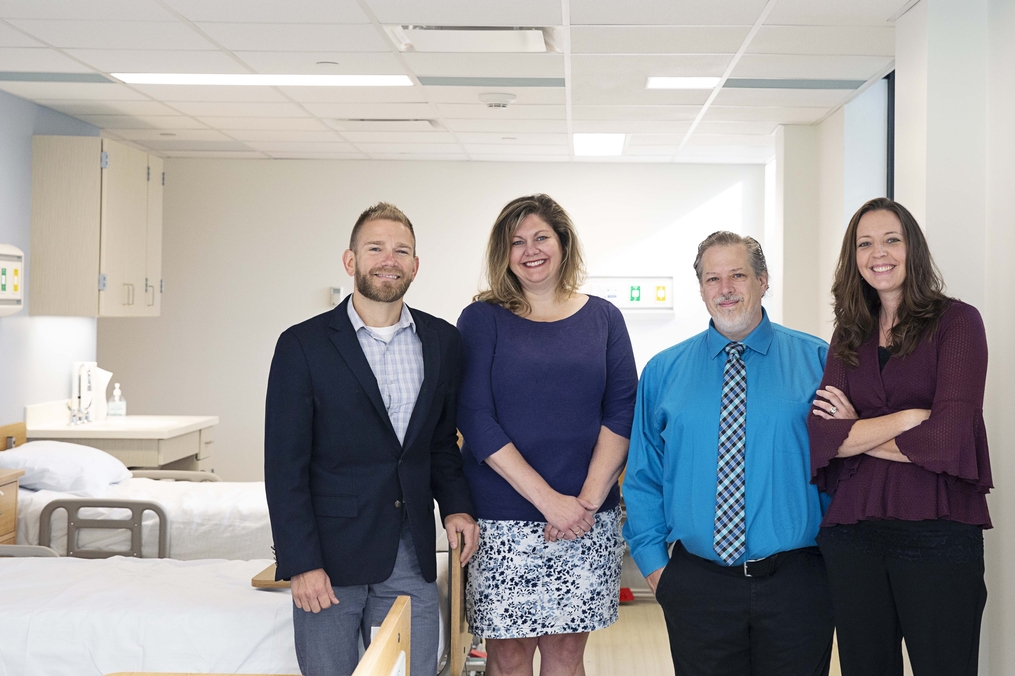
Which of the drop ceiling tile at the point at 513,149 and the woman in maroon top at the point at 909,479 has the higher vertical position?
the drop ceiling tile at the point at 513,149

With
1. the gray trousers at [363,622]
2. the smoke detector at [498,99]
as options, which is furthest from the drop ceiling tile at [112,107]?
the gray trousers at [363,622]

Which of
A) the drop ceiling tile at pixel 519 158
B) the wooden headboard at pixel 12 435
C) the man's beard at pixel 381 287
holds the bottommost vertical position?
the wooden headboard at pixel 12 435

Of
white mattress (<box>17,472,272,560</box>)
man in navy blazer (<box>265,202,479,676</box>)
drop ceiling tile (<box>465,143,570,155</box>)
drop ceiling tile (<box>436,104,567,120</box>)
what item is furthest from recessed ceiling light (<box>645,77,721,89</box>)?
white mattress (<box>17,472,272,560</box>)

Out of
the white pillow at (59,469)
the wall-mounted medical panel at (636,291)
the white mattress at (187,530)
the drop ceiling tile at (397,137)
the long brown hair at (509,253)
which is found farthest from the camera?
the wall-mounted medical panel at (636,291)

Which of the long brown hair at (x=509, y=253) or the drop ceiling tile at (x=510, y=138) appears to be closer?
the long brown hair at (x=509, y=253)

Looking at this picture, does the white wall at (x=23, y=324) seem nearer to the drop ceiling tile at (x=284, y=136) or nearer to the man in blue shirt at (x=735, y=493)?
the drop ceiling tile at (x=284, y=136)

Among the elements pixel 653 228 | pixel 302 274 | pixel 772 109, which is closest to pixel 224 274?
pixel 302 274

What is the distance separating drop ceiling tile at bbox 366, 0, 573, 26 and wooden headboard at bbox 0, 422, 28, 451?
2926mm

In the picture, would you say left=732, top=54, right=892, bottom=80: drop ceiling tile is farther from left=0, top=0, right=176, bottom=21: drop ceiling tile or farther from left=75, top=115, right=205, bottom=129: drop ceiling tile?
left=75, top=115, right=205, bottom=129: drop ceiling tile

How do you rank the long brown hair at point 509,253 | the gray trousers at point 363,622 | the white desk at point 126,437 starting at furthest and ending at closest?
the white desk at point 126,437, the long brown hair at point 509,253, the gray trousers at point 363,622

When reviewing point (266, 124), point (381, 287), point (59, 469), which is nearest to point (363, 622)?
point (381, 287)

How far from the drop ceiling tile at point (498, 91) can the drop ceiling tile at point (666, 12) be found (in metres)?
1.09

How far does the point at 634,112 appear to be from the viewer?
203 inches

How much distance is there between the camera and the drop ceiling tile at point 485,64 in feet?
13.3
